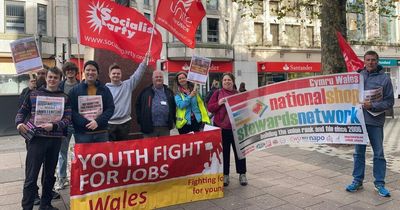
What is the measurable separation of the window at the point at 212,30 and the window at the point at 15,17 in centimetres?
1319

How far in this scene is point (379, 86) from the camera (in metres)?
5.14

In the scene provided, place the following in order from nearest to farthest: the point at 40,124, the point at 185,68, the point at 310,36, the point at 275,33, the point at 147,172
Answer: the point at 40,124, the point at 147,172, the point at 185,68, the point at 275,33, the point at 310,36

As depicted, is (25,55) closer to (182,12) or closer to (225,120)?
(182,12)

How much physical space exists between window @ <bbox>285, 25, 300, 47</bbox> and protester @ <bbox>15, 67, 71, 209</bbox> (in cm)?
2894

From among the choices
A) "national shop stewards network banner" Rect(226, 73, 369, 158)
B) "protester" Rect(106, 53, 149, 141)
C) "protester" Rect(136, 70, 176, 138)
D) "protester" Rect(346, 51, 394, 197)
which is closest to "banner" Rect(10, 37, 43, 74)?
"protester" Rect(106, 53, 149, 141)

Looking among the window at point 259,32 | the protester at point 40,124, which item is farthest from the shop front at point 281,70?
the protester at point 40,124

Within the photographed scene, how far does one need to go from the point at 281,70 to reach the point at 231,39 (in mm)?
5328

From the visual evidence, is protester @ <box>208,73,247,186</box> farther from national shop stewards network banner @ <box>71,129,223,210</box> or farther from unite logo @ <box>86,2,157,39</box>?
unite logo @ <box>86,2,157,39</box>

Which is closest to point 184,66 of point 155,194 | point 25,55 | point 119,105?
point 25,55

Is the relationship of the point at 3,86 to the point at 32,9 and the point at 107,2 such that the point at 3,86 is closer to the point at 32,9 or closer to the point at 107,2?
the point at 32,9

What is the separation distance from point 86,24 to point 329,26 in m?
7.02

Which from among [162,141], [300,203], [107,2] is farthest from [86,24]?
[300,203]

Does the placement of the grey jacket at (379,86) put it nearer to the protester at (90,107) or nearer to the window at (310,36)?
the protester at (90,107)

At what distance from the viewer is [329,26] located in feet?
32.2
